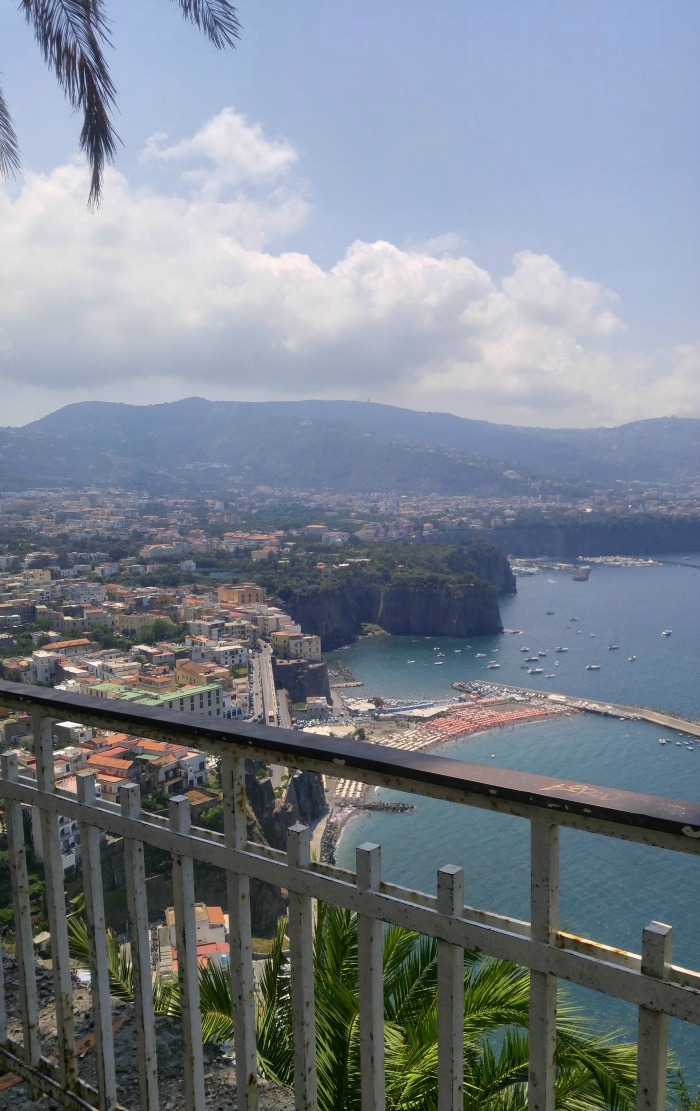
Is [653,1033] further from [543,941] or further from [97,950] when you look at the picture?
[97,950]

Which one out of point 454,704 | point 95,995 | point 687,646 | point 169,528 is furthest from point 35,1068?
point 169,528

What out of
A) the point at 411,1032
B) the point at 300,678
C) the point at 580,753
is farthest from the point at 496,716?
the point at 411,1032

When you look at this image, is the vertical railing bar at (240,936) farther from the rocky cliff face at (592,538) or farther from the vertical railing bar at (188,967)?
the rocky cliff face at (592,538)

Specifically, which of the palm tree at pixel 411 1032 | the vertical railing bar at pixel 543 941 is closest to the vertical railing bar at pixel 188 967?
the palm tree at pixel 411 1032

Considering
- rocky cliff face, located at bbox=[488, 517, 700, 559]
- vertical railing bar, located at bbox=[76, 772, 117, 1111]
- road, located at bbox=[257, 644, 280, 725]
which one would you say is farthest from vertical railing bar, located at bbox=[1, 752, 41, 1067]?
rocky cliff face, located at bbox=[488, 517, 700, 559]

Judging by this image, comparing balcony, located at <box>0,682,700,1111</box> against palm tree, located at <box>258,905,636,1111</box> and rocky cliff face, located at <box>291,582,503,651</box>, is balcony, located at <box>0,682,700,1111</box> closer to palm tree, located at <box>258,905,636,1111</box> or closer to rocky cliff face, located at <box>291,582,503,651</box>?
palm tree, located at <box>258,905,636,1111</box>

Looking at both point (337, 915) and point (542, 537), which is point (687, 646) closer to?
point (542, 537)

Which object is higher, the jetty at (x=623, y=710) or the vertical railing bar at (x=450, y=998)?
the vertical railing bar at (x=450, y=998)
